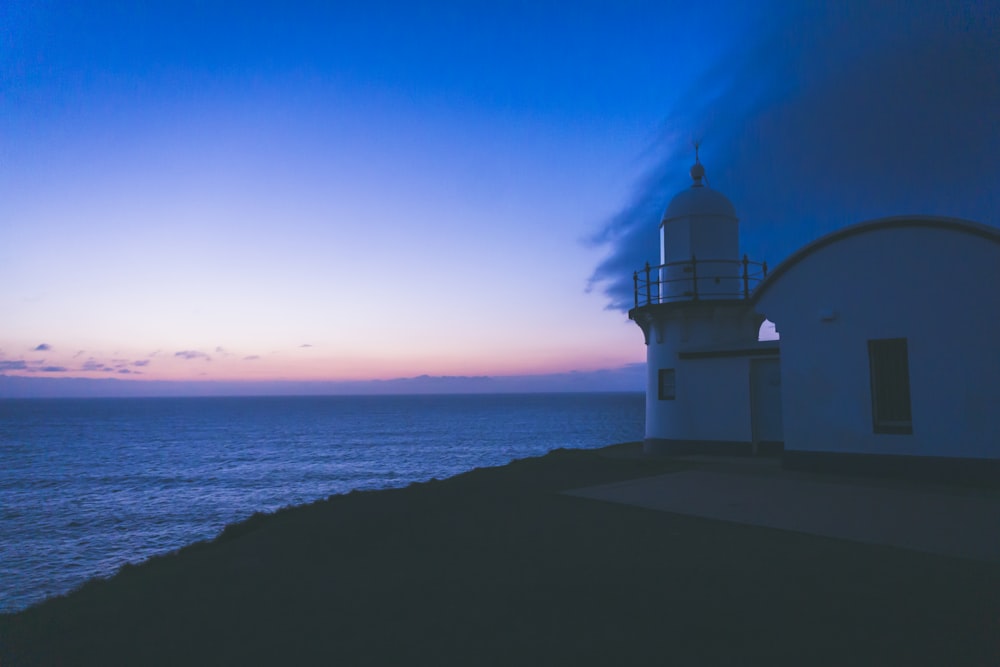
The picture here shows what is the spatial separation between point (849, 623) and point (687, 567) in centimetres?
193

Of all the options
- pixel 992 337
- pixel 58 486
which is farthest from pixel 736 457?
pixel 58 486

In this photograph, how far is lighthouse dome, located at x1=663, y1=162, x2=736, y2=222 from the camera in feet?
63.4

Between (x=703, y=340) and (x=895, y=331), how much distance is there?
618 cm

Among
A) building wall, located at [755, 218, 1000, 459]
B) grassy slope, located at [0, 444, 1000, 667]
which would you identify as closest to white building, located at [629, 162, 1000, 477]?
building wall, located at [755, 218, 1000, 459]

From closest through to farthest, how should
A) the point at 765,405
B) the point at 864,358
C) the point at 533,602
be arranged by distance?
1. the point at 533,602
2. the point at 864,358
3. the point at 765,405

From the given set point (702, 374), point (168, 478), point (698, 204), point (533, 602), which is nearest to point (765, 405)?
point (702, 374)

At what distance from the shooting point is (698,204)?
63.8 feet

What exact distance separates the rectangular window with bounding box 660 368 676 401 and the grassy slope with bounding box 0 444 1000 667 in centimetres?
989

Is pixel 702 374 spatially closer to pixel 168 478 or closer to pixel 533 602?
pixel 533 602

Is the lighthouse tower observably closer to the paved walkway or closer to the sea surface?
the paved walkway

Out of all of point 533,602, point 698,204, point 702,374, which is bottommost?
point 533,602

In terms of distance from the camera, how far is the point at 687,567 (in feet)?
22.5

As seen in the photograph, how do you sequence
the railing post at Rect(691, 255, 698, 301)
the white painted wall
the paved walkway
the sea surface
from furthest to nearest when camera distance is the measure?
the sea surface < the railing post at Rect(691, 255, 698, 301) < the white painted wall < the paved walkway

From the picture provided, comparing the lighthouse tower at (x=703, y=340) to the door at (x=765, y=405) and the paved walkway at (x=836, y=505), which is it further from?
the paved walkway at (x=836, y=505)
